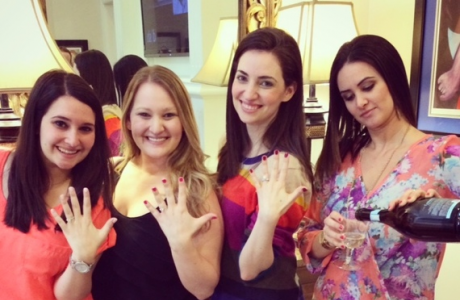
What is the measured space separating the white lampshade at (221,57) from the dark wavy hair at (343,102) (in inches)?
22.8

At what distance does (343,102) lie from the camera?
1.14 metres

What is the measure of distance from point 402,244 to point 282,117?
41 centimetres

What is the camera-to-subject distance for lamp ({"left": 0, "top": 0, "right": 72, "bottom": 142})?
3.81 feet

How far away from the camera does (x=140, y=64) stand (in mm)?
1553

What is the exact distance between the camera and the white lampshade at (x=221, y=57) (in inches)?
65.4

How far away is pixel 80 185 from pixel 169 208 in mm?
245

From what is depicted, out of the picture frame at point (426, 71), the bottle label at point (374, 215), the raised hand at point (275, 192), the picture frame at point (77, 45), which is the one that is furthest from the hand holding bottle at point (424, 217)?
the picture frame at point (77, 45)

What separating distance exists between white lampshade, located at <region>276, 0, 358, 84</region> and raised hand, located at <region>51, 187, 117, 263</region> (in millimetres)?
1001

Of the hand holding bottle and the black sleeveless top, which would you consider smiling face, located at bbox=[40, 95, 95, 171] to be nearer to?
the black sleeveless top

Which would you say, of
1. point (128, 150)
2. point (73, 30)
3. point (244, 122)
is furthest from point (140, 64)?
point (244, 122)

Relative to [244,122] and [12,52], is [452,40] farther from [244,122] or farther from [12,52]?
[12,52]

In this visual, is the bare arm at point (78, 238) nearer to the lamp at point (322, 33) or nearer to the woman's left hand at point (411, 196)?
the woman's left hand at point (411, 196)

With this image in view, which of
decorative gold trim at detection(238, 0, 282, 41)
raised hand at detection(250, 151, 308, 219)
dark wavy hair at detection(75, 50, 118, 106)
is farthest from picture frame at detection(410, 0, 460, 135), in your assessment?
dark wavy hair at detection(75, 50, 118, 106)

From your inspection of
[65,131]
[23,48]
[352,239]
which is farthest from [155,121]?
[352,239]
